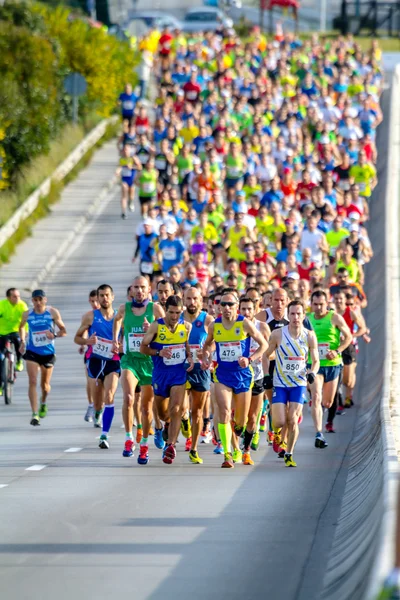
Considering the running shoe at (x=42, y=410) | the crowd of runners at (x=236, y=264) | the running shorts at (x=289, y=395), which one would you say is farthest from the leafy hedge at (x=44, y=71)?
the running shorts at (x=289, y=395)

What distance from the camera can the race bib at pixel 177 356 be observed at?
16.1 metres

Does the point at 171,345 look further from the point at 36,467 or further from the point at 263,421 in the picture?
the point at 263,421

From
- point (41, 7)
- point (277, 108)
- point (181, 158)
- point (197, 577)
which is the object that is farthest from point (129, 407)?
point (41, 7)

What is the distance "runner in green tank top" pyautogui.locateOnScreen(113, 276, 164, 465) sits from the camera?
16562 millimetres

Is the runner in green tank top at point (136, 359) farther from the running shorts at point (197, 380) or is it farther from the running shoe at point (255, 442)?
the running shoe at point (255, 442)

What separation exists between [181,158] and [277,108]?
9603mm

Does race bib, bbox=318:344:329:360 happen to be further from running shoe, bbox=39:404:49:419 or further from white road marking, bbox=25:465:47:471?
white road marking, bbox=25:465:47:471

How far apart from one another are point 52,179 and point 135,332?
21750 mm

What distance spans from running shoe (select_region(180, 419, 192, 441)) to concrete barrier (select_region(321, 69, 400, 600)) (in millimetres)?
1812

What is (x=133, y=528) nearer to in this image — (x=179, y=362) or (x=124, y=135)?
(x=179, y=362)

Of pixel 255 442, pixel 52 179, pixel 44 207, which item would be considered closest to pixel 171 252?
pixel 255 442

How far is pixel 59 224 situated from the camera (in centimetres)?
3491

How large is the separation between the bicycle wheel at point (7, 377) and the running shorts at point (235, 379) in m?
5.48

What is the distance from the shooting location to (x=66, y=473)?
15.6 metres
